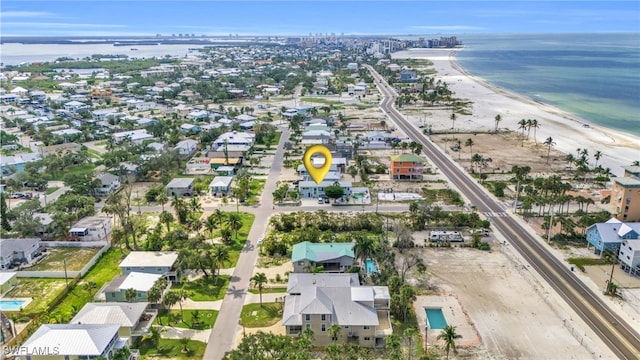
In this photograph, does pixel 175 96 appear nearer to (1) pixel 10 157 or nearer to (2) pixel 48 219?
(1) pixel 10 157

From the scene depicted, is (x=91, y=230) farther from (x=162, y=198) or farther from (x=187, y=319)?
(x=187, y=319)

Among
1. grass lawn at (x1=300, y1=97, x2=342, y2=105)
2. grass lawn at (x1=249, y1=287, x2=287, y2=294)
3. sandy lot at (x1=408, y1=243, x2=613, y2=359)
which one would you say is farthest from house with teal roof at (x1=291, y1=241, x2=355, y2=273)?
grass lawn at (x1=300, y1=97, x2=342, y2=105)

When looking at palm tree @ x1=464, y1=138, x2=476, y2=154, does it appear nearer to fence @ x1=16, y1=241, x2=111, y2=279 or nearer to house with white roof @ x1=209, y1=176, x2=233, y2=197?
house with white roof @ x1=209, y1=176, x2=233, y2=197

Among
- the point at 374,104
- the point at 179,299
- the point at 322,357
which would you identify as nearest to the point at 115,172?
the point at 179,299

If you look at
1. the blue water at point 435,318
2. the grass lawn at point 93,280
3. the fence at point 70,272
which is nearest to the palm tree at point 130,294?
the grass lawn at point 93,280

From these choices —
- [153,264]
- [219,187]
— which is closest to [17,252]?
[153,264]

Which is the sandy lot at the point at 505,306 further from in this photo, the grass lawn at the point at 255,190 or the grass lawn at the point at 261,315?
A: the grass lawn at the point at 255,190
